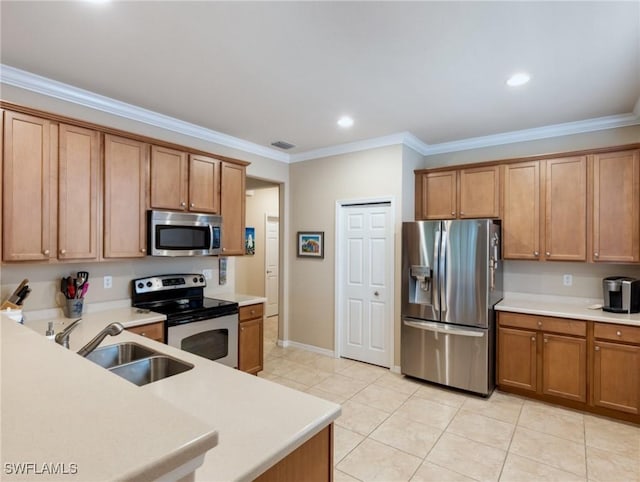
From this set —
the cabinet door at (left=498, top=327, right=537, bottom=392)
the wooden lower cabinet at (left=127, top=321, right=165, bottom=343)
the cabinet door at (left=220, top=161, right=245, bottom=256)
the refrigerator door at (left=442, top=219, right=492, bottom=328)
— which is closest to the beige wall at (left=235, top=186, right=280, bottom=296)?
the cabinet door at (left=220, top=161, right=245, bottom=256)

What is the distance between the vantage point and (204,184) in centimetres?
358

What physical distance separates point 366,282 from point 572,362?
2151 millimetres

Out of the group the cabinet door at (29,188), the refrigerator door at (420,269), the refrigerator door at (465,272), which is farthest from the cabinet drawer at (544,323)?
the cabinet door at (29,188)

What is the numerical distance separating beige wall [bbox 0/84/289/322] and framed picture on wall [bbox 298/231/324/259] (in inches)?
39.8

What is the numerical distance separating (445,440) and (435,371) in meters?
1.01

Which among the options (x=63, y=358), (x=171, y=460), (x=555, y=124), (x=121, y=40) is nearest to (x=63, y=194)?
(x=121, y=40)

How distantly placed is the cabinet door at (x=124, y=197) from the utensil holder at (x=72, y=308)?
429 millimetres

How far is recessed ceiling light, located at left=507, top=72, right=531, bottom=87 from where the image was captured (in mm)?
2600

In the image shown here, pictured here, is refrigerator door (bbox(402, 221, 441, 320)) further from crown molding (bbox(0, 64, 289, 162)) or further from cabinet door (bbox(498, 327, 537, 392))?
crown molding (bbox(0, 64, 289, 162))

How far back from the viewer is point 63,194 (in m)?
2.61

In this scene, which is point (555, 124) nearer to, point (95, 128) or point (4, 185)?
point (95, 128)

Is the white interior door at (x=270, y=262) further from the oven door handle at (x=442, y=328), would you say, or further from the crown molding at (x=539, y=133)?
the oven door handle at (x=442, y=328)

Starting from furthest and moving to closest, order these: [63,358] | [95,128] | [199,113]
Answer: [199,113]
[95,128]
[63,358]

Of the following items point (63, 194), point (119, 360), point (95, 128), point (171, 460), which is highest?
point (95, 128)
